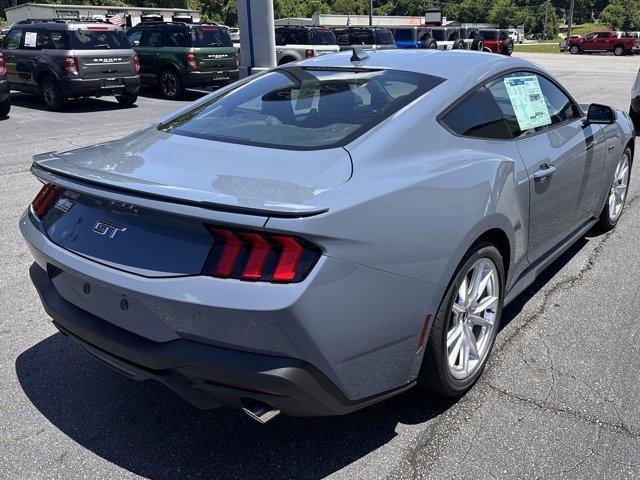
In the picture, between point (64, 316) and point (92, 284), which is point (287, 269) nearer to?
point (92, 284)

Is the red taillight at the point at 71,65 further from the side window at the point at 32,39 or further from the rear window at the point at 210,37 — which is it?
the rear window at the point at 210,37

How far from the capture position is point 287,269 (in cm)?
212

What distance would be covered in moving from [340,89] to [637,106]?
9227 mm

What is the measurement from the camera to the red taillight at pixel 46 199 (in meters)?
2.83

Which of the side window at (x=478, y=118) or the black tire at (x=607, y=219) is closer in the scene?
the side window at (x=478, y=118)

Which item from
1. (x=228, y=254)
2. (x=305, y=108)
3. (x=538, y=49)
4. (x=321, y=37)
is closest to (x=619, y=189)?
(x=305, y=108)

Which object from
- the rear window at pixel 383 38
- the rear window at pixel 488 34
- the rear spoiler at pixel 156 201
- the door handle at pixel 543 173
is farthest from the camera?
the rear window at pixel 488 34

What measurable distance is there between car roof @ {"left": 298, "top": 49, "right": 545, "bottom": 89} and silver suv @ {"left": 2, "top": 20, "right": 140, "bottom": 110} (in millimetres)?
10317

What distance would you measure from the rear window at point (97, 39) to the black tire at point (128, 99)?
3.44ft

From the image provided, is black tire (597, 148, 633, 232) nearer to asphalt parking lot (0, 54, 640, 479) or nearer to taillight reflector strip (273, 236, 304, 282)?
asphalt parking lot (0, 54, 640, 479)

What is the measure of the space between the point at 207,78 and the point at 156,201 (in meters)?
13.7

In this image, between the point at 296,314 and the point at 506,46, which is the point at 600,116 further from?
the point at 506,46

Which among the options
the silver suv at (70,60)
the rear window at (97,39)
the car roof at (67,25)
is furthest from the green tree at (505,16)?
the car roof at (67,25)

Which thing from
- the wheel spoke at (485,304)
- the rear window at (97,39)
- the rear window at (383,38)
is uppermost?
the rear window at (97,39)
